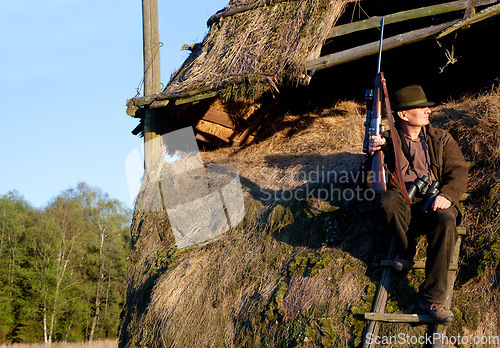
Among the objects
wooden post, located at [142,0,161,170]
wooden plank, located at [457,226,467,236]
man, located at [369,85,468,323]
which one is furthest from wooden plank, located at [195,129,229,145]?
wooden plank, located at [457,226,467,236]

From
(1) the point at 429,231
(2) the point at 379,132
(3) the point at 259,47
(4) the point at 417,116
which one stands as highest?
(3) the point at 259,47

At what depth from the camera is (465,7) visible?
6.33m

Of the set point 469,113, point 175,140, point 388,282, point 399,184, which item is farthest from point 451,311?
point 175,140

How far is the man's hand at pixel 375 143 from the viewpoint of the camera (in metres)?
5.05

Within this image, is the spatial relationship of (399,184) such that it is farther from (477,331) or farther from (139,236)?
(139,236)

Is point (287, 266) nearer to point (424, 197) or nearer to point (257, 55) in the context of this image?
point (424, 197)

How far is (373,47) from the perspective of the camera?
685cm

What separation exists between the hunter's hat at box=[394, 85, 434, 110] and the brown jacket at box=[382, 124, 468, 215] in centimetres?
24

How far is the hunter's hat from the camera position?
5.06m

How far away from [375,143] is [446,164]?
670mm

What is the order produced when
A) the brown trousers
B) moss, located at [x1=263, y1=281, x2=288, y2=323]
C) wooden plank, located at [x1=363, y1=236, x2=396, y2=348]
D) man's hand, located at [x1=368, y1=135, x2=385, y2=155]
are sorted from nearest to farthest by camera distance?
1. the brown trousers
2. wooden plank, located at [x1=363, y1=236, x2=396, y2=348]
3. man's hand, located at [x1=368, y1=135, x2=385, y2=155]
4. moss, located at [x1=263, y1=281, x2=288, y2=323]

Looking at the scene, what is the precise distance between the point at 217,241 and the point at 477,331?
11.3ft

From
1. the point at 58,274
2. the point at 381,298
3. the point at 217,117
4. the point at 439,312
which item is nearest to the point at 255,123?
the point at 217,117

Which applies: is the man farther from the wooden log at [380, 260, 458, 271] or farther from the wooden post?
the wooden post
